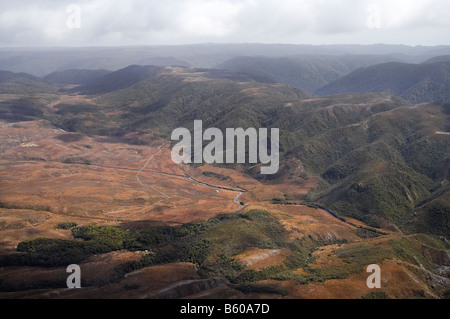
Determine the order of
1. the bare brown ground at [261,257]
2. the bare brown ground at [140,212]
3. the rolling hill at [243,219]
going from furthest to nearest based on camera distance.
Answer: the bare brown ground at [261,257]
the rolling hill at [243,219]
the bare brown ground at [140,212]

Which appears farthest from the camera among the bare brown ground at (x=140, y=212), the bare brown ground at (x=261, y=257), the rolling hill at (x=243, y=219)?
the bare brown ground at (x=261, y=257)

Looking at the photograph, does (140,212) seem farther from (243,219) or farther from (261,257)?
(261,257)

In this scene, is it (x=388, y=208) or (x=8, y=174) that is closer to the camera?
(x=388, y=208)

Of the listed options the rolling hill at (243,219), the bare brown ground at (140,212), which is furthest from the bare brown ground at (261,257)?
the rolling hill at (243,219)

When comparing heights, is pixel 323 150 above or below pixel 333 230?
above

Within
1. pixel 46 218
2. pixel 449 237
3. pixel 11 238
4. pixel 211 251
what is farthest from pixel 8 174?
pixel 449 237

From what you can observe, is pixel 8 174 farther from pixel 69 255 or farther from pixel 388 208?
pixel 388 208

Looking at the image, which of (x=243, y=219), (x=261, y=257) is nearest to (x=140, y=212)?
(x=243, y=219)

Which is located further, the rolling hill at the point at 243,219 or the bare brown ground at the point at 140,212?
the rolling hill at the point at 243,219

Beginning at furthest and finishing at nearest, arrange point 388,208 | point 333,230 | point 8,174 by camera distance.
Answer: point 8,174 → point 388,208 → point 333,230

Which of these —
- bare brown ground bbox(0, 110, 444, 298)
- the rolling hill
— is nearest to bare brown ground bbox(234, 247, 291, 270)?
bare brown ground bbox(0, 110, 444, 298)

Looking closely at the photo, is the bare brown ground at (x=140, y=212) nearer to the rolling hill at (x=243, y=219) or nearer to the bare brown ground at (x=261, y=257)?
the bare brown ground at (x=261, y=257)
